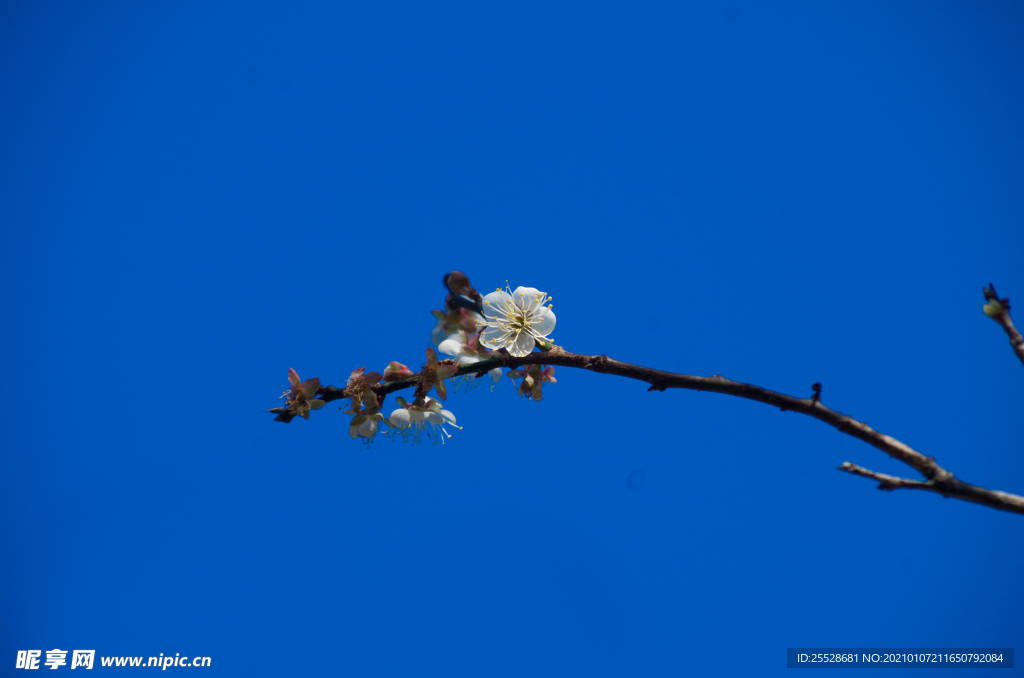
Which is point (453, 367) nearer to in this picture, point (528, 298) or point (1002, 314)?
point (528, 298)

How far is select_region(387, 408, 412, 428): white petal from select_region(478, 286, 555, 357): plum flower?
18cm

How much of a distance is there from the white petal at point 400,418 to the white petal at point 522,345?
211 mm

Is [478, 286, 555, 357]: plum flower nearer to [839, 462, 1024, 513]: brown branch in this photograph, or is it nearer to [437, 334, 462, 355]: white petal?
[437, 334, 462, 355]: white petal

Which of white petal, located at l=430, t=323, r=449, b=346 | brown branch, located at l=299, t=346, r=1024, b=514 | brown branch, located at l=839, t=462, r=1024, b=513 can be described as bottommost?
brown branch, located at l=839, t=462, r=1024, b=513

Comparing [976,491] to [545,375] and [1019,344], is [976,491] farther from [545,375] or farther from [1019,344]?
[545,375]

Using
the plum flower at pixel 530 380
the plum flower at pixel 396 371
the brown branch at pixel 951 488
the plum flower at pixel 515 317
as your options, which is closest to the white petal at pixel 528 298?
the plum flower at pixel 515 317

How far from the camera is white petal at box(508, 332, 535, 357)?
958 millimetres

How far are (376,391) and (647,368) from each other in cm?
43

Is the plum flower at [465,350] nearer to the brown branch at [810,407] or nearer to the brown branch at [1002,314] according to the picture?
the brown branch at [810,407]

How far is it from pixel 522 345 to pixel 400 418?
0.78 feet

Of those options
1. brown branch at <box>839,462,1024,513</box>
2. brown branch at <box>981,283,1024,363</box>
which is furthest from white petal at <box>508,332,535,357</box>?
brown branch at <box>981,283,1024,363</box>

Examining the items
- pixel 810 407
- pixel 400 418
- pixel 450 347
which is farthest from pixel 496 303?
pixel 810 407

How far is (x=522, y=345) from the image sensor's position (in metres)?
0.97

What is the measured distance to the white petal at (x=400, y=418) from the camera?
3.24 feet
